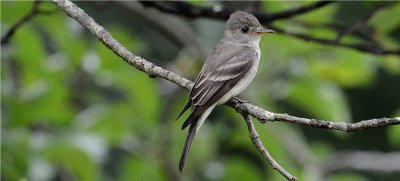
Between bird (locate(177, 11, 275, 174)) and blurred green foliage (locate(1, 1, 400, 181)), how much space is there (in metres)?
0.17

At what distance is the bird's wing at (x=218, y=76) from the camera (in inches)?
192

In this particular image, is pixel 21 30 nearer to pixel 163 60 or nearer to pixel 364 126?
pixel 364 126

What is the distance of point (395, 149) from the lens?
32.8ft

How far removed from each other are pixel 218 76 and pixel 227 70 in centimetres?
15

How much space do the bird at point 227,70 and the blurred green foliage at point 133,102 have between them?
0.17 m

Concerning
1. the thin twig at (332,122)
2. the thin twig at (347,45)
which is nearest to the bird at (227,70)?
the thin twig at (347,45)

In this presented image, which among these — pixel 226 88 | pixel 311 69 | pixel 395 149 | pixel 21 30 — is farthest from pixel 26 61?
pixel 395 149

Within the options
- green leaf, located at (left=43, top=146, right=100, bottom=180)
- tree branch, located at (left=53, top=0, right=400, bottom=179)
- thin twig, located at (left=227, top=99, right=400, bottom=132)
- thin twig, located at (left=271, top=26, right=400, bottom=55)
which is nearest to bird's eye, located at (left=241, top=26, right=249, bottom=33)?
thin twig, located at (left=271, top=26, right=400, bottom=55)

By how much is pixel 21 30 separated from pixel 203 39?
1.54 metres

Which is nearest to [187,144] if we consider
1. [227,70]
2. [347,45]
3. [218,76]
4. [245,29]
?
[218,76]

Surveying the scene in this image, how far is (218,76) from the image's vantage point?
543 cm

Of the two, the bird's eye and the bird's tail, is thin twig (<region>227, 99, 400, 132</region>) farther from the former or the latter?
the bird's eye

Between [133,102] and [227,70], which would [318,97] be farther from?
[133,102]

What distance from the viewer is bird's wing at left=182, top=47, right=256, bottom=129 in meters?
4.87
